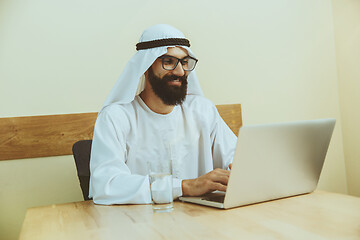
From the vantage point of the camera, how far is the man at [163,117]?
6.15 feet

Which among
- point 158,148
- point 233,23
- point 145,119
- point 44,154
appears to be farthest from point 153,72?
point 233,23

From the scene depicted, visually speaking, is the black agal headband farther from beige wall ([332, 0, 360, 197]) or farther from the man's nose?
beige wall ([332, 0, 360, 197])

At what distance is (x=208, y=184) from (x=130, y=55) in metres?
1.47

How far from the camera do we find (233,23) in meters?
2.93

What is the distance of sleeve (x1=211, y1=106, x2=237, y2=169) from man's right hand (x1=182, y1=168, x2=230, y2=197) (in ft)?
2.12

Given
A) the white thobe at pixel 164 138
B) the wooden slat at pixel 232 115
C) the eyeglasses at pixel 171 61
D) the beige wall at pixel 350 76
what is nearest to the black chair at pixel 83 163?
the white thobe at pixel 164 138

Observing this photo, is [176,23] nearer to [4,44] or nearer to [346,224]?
[4,44]

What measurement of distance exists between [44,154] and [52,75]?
480mm

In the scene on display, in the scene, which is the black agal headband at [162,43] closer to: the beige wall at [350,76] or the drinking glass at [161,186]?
the drinking glass at [161,186]

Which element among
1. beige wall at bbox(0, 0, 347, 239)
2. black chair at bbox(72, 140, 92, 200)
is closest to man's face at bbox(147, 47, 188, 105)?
black chair at bbox(72, 140, 92, 200)

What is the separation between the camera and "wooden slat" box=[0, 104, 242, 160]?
2.25m

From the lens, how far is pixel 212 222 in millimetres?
995

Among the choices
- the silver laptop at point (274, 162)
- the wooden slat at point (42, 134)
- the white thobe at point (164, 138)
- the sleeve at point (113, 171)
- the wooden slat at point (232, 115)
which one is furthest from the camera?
the wooden slat at point (232, 115)

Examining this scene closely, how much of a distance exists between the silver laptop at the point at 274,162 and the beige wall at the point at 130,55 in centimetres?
136
